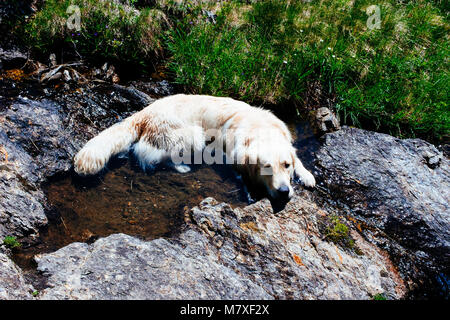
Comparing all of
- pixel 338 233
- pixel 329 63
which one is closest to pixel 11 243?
pixel 338 233

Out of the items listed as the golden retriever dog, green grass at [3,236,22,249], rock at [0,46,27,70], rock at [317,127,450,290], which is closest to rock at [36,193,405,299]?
green grass at [3,236,22,249]

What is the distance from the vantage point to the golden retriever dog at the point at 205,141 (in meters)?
3.18

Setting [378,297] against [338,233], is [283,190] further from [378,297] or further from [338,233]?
[378,297]

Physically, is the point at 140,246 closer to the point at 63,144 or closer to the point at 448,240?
the point at 63,144

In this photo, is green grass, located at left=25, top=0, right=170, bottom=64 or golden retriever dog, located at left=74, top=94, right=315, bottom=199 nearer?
golden retriever dog, located at left=74, top=94, right=315, bottom=199

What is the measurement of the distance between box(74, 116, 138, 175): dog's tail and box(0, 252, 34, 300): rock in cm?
123

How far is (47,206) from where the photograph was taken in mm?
2787

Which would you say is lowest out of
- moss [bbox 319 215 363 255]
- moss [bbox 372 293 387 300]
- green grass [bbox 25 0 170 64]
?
moss [bbox 372 293 387 300]

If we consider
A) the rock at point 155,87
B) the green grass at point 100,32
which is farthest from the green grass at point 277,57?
the rock at point 155,87

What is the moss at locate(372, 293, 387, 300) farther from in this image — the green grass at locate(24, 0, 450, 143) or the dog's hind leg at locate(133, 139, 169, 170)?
the green grass at locate(24, 0, 450, 143)

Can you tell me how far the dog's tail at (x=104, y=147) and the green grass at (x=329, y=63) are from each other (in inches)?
60.9

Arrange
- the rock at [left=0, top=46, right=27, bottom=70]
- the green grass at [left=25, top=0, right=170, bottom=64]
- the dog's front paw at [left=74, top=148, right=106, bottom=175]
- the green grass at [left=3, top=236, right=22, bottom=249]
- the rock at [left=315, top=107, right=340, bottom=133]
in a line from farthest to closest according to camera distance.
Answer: the green grass at [left=25, top=0, right=170, bottom=64] < the rock at [left=0, top=46, right=27, bottom=70] < the rock at [left=315, top=107, right=340, bottom=133] < the dog's front paw at [left=74, top=148, right=106, bottom=175] < the green grass at [left=3, top=236, right=22, bottom=249]

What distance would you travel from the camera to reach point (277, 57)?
5230 mm

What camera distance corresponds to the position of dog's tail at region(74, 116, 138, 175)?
317 centimetres
